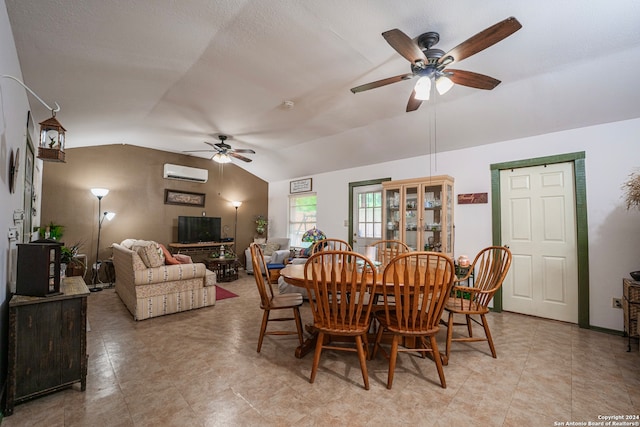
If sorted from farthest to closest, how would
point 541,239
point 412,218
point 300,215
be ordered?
point 300,215 → point 412,218 → point 541,239

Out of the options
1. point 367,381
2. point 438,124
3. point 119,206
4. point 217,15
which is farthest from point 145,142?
point 367,381

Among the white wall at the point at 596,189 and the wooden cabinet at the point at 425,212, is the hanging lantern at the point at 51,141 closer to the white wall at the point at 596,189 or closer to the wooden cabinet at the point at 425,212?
the wooden cabinet at the point at 425,212

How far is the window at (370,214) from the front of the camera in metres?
5.07

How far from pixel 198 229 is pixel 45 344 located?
472 centimetres

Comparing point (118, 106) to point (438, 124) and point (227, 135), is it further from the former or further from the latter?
point (438, 124)

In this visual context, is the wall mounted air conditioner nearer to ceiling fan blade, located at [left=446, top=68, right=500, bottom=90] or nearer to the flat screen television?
the flat screen television

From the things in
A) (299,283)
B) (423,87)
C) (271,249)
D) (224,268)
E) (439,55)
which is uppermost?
(439,55)

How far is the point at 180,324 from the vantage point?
3.22m

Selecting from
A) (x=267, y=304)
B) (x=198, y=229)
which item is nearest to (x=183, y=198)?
(x=198, y=229)

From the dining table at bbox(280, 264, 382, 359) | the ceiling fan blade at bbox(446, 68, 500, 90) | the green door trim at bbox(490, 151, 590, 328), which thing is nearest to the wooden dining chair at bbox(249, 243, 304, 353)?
the dining table at bbox(280, 264, 382, 359)

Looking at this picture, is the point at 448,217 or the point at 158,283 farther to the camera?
the point at 448,217

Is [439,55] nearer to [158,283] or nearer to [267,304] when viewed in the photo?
[267,304]

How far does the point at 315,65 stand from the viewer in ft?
8.79

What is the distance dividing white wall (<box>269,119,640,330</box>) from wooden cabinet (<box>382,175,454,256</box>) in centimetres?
27
